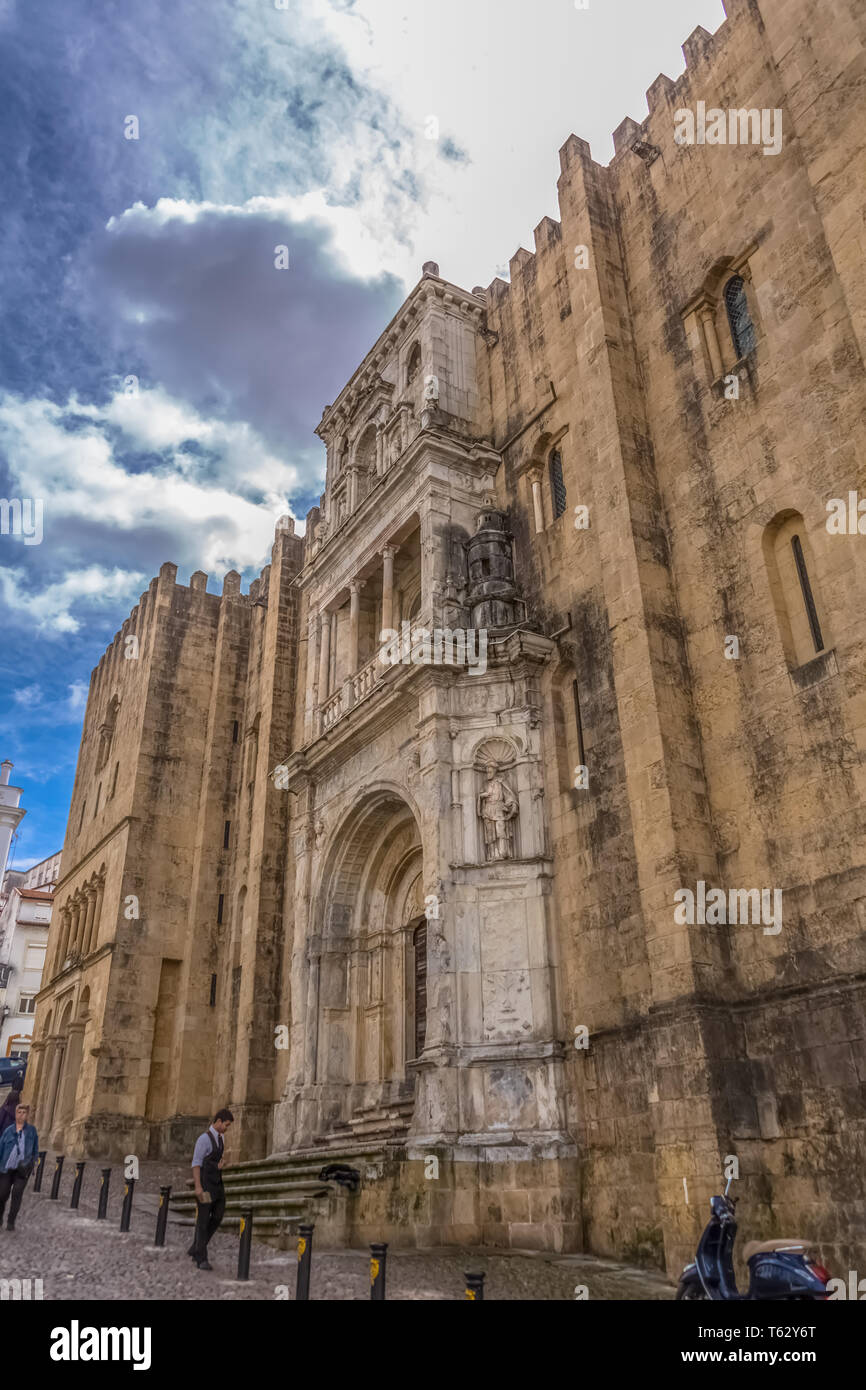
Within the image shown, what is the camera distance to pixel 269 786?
25.0m

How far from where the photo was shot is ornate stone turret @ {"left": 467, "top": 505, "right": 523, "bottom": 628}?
1678 centimetres

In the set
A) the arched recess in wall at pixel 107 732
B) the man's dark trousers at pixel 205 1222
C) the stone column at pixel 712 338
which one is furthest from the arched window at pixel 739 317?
the arched recess in wall at pixel 107 732

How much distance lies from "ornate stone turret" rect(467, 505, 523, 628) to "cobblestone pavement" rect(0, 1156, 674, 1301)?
9.10m

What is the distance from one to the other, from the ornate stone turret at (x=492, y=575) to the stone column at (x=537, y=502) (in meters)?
0.69

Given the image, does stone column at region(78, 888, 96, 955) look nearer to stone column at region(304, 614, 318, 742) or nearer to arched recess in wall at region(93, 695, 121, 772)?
arched recess in wall at region(93, 695, 121, 772)

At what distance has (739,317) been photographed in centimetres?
1451

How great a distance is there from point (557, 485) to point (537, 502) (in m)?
0.46

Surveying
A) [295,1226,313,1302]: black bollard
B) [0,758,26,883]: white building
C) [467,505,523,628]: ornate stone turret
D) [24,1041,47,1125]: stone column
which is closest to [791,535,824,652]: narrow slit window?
[467,505,523,628]: ornate stone turret

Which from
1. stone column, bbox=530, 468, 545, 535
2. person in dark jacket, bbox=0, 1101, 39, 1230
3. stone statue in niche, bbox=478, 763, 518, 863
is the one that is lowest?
person in dark jacket, bbox=0, 1101, 39, 1230

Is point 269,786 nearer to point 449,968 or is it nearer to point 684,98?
point 449,968

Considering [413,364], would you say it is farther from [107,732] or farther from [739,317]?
[107,732]

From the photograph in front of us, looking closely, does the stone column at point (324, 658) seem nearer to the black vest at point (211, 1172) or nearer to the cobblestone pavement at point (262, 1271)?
the cobblestone pavement at point (262, 1271)
